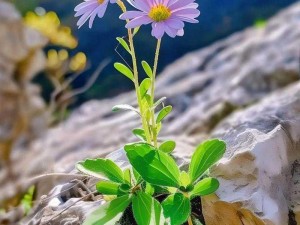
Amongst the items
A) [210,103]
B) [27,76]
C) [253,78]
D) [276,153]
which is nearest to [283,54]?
[253,78]

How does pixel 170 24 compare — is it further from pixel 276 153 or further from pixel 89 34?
pixel 89 34

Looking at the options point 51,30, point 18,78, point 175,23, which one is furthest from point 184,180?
point 18,78

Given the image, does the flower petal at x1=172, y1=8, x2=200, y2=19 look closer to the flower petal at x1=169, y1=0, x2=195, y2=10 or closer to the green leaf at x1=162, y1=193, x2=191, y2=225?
the flower petal at x1=169, y1=0, x2=195, y2=10

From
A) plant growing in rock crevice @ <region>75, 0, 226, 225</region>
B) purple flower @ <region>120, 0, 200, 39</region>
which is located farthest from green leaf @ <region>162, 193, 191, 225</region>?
purple flower @ <region>120, 0, 200, 39</region>

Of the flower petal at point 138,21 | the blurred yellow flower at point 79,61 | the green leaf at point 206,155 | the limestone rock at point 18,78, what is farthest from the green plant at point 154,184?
the limestone rock at point 18,78

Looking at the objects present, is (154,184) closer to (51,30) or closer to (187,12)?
(187,12)

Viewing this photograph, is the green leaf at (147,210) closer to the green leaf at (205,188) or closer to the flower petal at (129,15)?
the green leaf at (205,188)
